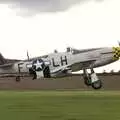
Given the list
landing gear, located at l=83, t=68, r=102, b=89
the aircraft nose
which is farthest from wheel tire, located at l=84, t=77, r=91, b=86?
the aircraft nose

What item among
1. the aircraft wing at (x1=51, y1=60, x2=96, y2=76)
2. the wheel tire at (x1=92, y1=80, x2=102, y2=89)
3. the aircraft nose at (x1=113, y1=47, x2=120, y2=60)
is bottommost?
the wheel tire at (x1=92, y1=80, x2=102, y2=89)

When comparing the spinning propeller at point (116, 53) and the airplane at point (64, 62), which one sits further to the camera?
the airplane at point (64, 62)

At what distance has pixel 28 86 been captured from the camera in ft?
131

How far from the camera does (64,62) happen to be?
39344mm

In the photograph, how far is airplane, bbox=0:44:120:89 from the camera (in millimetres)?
38344

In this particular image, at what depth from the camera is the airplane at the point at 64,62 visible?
38.3 meters

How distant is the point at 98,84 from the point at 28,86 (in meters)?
6.84

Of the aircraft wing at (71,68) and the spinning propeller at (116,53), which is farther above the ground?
the spinning propeller at (116,53)

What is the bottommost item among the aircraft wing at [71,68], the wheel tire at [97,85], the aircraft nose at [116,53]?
the wheel tire at [97,85]
